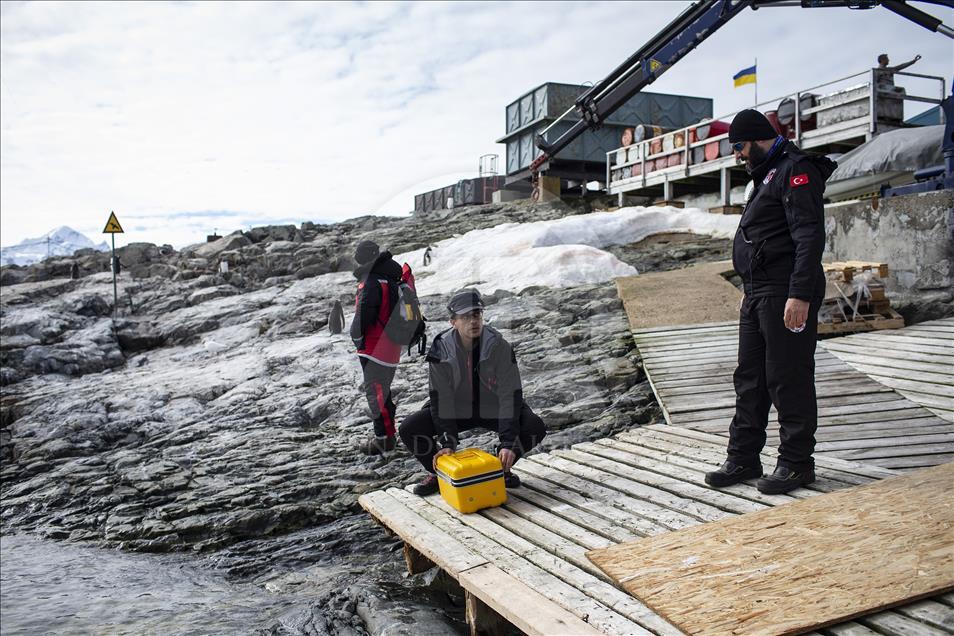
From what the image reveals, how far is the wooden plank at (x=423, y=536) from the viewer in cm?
338

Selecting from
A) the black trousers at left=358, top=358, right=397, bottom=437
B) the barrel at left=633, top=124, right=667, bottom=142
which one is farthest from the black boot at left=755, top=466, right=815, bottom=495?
the barrel at left=633, top=124, right=667, bottom=142

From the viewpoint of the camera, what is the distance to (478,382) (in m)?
4.50

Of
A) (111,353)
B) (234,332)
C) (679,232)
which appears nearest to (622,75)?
(679,232)

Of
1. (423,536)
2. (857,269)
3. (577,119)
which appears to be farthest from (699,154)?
(423,536)

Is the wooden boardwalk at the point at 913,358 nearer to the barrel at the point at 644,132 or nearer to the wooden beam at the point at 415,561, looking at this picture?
the wooden beam at the point at 415,561

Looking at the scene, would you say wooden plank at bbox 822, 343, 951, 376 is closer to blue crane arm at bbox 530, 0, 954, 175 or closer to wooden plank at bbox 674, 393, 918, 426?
wooden plank at bbox 674, 393, 918, 426

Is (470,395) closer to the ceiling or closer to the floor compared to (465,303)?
closer to the floor

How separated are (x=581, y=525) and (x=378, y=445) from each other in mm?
3134

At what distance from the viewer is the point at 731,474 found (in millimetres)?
4016

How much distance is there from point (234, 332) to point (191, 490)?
26.5 feet

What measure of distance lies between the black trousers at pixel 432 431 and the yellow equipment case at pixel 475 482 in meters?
0.31

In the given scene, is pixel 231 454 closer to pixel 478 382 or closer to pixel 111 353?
pixel 478 382

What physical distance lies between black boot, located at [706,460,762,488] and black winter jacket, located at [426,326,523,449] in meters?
1.21

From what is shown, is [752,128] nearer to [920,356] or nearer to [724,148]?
[920,356]
